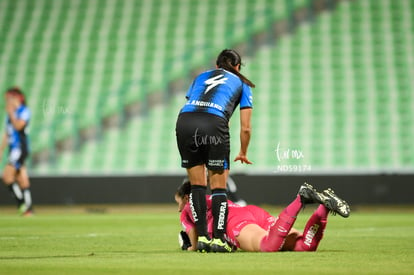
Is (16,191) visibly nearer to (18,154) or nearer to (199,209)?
(18,154)

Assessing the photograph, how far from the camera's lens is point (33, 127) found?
74.5 ft

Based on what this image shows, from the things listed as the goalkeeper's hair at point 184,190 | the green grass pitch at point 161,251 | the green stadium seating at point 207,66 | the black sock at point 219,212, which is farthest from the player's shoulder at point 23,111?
the black sock at point 219,212

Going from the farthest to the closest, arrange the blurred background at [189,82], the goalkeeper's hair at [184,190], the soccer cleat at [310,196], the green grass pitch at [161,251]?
the blurred background at [189,82] → the goalkeeper's hair at [184,190] → the soccer cleat at [310,196] → the green grass pitch at [161,251]

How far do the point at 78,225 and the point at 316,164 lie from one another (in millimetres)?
8201

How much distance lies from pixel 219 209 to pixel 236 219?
26 cm

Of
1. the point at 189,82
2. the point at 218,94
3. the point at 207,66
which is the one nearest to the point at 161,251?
the point at 218,94

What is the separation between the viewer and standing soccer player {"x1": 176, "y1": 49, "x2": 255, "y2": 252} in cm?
823

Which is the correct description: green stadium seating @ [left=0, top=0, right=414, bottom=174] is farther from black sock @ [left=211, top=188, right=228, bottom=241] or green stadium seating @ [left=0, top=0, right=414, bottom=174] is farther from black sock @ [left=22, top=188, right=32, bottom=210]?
black sock @ [left=211, top=188, right=228, bottom=241]

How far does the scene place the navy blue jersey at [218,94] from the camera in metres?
8.34

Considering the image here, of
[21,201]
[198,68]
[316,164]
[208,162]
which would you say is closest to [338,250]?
[208,162]

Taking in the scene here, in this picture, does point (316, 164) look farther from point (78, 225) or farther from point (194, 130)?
point (194, 130)

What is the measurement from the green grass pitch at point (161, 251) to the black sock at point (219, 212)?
0.30 metres

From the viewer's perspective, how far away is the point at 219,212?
823cm

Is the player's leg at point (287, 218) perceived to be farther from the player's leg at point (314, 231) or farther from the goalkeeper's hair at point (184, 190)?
the goalkeeper's hair at point (184, 190)
